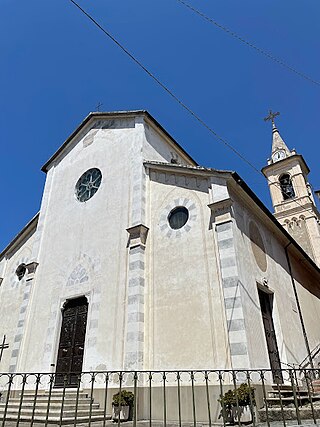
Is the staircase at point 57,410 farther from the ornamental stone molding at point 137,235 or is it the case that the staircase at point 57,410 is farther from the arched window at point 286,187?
the arched window at point 286,187

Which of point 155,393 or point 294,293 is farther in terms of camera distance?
point 294,293

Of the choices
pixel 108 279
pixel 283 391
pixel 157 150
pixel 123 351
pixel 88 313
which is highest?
pixel 157 150

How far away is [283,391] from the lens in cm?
830

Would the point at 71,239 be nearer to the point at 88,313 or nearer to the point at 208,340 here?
the point at 88,313

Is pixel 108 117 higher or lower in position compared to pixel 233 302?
higher

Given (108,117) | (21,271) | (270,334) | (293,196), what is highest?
(293,196)

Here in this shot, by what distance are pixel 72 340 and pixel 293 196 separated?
→ 79.9 feet

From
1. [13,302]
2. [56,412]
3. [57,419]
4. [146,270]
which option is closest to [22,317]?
[13,302]

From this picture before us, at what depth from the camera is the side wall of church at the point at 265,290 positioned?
875 cm

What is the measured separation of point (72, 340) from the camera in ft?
37.2

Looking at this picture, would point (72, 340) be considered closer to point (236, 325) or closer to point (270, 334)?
point (236, 325)

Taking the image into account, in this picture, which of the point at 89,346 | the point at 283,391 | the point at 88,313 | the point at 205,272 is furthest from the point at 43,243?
the point at 283,391

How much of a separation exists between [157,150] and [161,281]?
Answer: 6.79 metres

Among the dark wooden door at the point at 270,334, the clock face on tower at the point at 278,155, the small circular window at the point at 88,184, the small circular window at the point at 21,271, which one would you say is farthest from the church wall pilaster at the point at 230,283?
the clock face on tower at the point at 278,155
